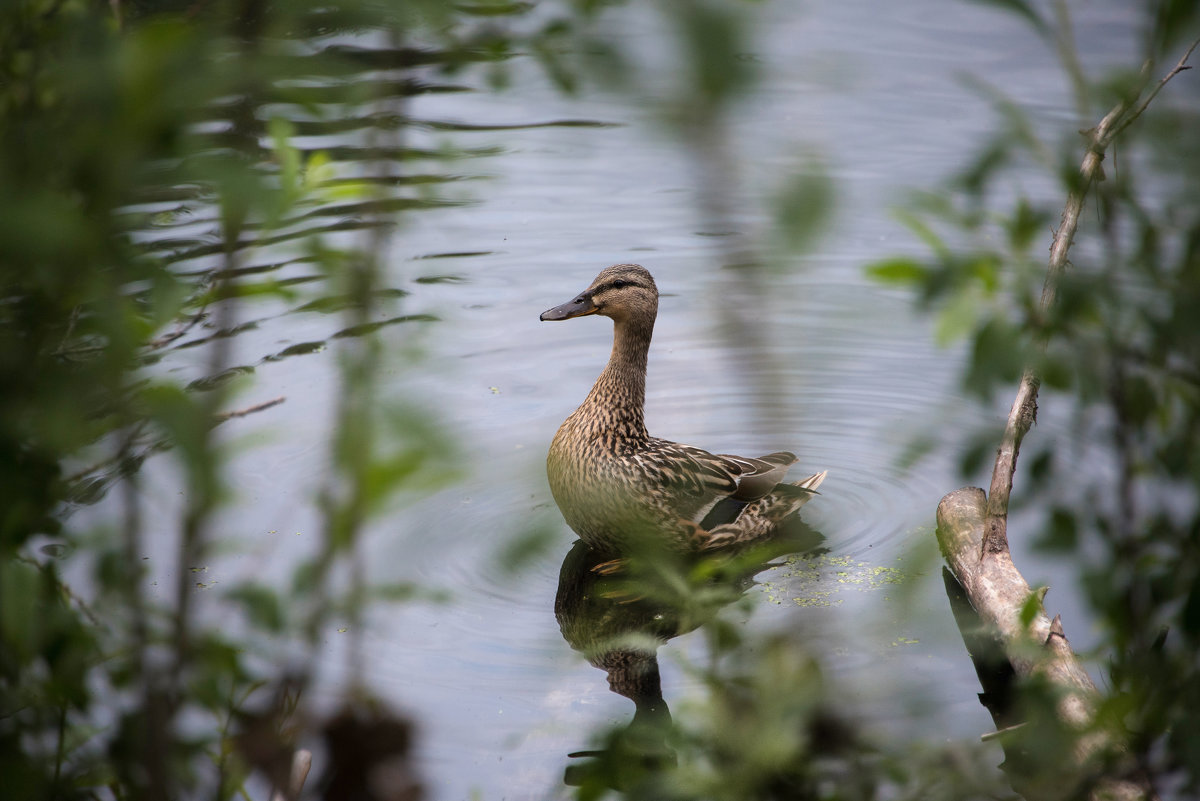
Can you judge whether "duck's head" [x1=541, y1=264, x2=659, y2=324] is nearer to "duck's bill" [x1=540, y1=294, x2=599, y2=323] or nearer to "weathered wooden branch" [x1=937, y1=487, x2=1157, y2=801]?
"duck's bill" [x1=540, y1=294, x2=599, y2=323]

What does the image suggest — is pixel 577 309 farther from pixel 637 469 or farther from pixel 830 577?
pixel 830 577

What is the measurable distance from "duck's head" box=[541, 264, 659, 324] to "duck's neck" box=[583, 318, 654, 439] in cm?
6

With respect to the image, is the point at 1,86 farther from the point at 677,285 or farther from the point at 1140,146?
the point at 677,285

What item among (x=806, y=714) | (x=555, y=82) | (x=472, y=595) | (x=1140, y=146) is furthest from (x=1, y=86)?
(x=472, y=595)

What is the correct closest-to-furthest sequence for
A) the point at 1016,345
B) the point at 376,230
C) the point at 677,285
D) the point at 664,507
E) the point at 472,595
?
the point at 376,230
the point at 1016,345
the point at 472,595
the point at 664,507
the point at 677,285

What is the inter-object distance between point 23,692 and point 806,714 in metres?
1.11

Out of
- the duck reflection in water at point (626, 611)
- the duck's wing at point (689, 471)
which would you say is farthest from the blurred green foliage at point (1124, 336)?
the duck's wing at point (689, 471)

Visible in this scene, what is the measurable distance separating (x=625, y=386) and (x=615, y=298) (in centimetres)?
44

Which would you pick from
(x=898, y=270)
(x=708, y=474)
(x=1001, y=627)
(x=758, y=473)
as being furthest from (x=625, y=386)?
(x=898, y=270)

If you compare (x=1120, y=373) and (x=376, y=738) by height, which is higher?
(x=1120, y=373)

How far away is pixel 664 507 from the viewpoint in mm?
5145

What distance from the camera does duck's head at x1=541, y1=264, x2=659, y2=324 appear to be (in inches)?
212

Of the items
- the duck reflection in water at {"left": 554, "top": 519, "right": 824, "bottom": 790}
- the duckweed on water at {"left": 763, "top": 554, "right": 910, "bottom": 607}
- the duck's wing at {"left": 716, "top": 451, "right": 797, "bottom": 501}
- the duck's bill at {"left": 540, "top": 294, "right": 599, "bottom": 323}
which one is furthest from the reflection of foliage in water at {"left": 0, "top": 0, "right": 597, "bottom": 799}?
the duck's wing at {"left": 716, "top": 451, "right": 797, "bottom": 501}

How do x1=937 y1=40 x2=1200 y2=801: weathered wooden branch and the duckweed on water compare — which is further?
the duckweed on water
